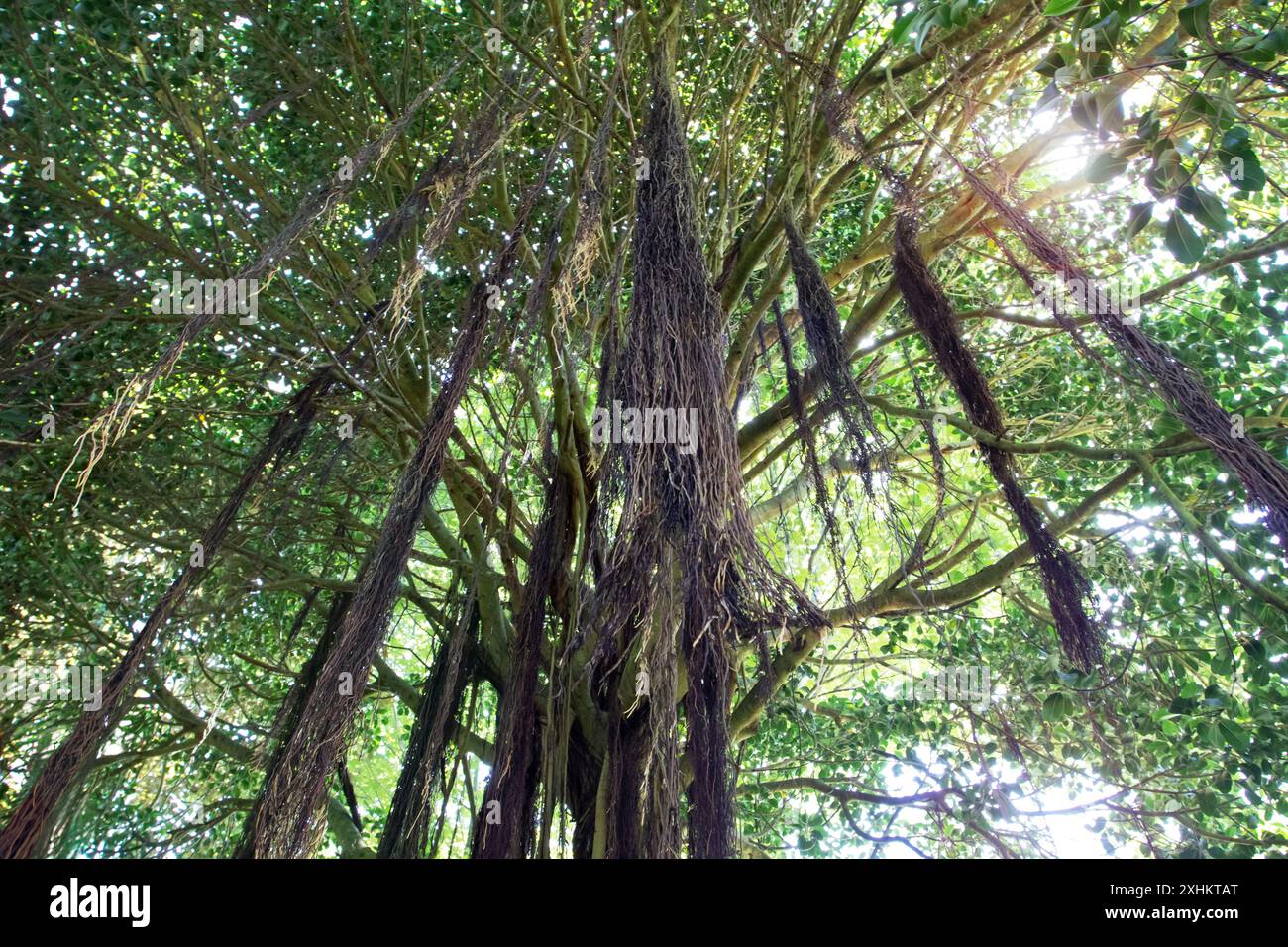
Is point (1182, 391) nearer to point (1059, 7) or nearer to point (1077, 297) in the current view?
point (1077, 297)

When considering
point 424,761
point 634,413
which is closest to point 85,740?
point 424,761

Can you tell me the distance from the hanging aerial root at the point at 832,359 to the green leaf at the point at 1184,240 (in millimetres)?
701

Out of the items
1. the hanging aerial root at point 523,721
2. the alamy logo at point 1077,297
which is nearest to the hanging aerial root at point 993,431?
the alamy logo at point 1077,297

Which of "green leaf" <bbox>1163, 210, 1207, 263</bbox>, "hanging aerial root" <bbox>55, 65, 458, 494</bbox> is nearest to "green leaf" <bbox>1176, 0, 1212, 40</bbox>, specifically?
"green leaf" <bbox>1163, 210, 1207, 263</bbox>

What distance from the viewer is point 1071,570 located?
2.09m

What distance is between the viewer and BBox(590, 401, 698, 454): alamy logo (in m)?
1.40

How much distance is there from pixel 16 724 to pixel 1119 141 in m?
4.51

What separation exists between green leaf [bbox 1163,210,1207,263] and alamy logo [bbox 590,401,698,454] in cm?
107

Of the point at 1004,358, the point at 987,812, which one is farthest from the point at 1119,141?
the point at 987,812

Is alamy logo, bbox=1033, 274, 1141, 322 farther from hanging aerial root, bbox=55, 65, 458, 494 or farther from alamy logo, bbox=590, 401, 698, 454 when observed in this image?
hanging aerial root, bbox=55, 65, 458, 494

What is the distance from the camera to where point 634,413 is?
145 cm

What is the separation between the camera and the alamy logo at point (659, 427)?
4.61 feet
